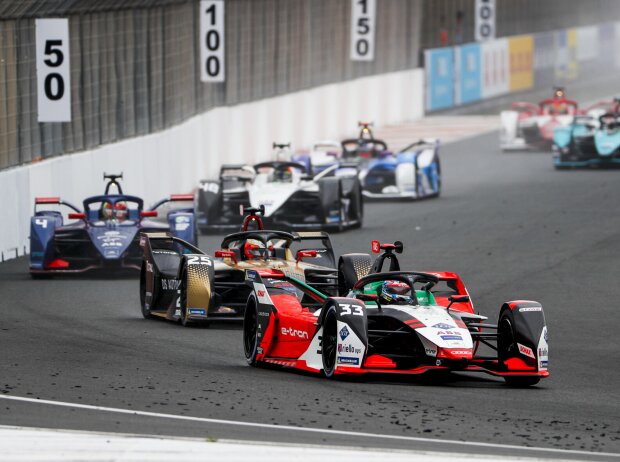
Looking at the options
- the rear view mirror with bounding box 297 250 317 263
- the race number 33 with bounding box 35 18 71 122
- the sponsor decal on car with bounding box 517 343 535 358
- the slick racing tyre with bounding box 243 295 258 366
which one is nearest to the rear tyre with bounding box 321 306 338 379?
the slick racing tyre with bounding box 243 295 258 366

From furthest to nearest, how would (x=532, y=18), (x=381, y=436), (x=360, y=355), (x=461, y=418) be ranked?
(x=532, y=18), (x=360, y=355), (x=461, y=418), (x=381, y=436)

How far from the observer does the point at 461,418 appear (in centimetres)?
1195

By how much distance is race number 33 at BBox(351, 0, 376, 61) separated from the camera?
135ft

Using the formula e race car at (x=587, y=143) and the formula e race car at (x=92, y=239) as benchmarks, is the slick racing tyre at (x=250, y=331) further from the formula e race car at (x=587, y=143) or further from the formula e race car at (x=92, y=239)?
the formula e race car at (x=587, y=143)

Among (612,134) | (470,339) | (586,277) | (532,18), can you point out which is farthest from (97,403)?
(532,18)

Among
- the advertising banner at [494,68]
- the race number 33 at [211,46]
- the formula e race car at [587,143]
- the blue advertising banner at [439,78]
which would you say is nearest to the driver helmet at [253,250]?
the race number 33 at [211,46]

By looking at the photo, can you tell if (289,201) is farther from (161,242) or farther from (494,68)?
(494,68)

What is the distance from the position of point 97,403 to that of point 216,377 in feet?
6.24

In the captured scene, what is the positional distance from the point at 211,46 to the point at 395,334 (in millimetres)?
21238

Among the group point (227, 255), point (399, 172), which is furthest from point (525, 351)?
point (399, 172)

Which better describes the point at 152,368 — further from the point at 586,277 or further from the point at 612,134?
the point at 612,134

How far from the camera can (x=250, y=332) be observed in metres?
15.5

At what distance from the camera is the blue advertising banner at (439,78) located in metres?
60.3

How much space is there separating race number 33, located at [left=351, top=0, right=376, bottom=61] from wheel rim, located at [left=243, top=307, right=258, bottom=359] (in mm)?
25802
